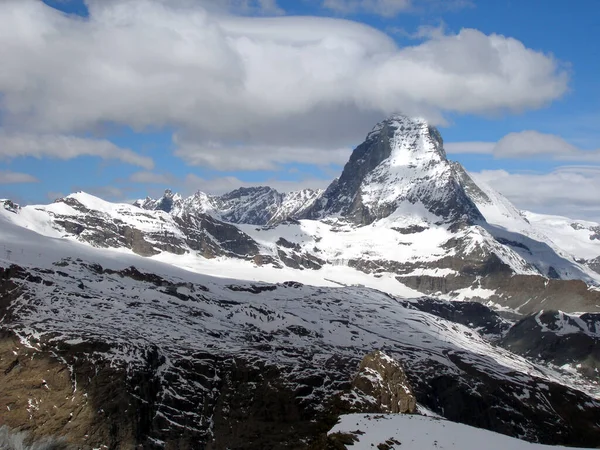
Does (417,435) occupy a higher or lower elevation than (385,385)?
lower

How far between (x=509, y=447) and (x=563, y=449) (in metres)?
8.96

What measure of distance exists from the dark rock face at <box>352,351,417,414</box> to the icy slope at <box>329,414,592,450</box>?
172 feet

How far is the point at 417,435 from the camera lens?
374 ft

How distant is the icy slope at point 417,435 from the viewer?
Result: 110 m

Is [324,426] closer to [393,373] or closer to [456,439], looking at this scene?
[456,439]

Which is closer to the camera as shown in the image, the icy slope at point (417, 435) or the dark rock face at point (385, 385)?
the icy slope at point (417, 435)

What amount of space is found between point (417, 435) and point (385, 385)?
2860 inches

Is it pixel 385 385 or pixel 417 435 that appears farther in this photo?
pixel 385 385

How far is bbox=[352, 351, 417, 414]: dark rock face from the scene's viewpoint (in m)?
180

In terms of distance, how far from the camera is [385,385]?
186125 millimetres

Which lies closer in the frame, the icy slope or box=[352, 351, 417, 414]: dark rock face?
the icy slope

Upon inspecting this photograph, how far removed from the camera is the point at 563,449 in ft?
377

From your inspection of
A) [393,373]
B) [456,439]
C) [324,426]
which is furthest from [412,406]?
[456,439]

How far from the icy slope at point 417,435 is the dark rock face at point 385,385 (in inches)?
2068
